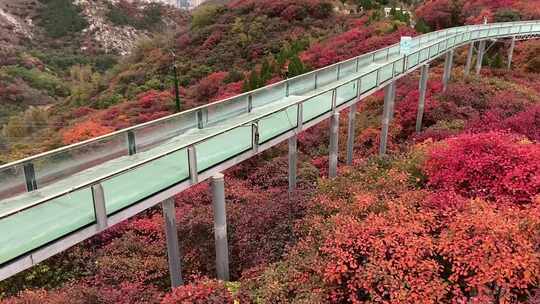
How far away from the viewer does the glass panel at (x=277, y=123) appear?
9336 millimetres

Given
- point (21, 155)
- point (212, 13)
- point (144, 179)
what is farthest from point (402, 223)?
point (212, 13)

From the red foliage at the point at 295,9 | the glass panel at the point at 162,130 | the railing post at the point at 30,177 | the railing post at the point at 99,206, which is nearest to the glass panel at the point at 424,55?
the glass panel at the point at 162,130

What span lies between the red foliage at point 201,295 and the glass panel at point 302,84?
25.8ft

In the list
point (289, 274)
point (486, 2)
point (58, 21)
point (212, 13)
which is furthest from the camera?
point (58, 21)

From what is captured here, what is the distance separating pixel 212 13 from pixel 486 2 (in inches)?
1257

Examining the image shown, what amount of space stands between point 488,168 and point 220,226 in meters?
5.80

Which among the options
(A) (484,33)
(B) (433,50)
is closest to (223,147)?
(B) (433,50)

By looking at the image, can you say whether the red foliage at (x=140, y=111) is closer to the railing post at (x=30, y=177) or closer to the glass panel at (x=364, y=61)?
the glass panel at (x=364, y=61)

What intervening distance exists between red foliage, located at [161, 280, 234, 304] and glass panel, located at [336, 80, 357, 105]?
22.8ft

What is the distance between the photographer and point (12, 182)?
646 cm

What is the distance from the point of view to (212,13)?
54.4 metres

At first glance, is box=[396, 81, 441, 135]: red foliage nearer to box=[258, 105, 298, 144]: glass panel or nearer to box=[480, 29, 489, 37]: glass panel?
box=[480, 29, 489, 37]: glass panel

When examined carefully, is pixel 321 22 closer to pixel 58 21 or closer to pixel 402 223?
pixel 402 223

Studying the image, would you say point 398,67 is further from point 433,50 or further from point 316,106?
point 316,106
